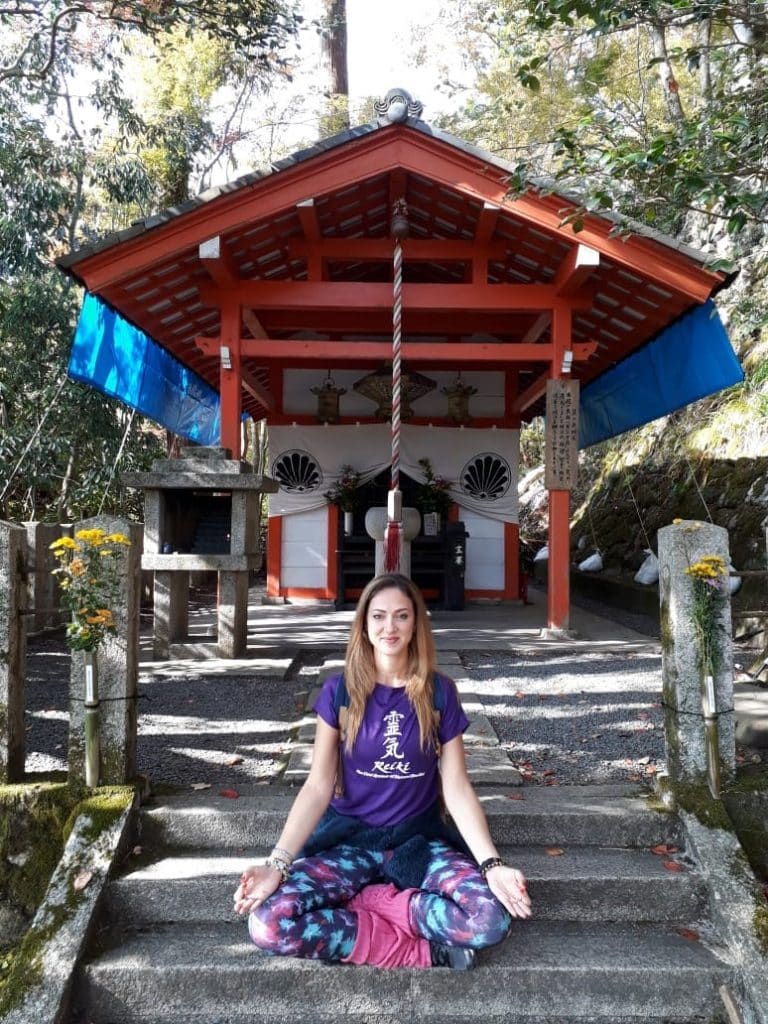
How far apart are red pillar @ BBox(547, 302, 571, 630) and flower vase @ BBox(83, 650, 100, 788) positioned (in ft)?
17.5

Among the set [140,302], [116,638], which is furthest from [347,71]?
[116,638]

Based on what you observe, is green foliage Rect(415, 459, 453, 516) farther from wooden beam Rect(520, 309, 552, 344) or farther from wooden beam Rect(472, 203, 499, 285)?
wooden beam Rect(472, 203, 499, 285)

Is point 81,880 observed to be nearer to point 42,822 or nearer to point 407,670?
point 42,822

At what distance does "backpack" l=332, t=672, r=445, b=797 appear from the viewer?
271 centimetres

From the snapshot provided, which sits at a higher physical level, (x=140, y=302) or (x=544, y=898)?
(x=140, y=302)

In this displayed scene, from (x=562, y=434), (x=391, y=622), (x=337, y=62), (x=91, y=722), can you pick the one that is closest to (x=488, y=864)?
(x=391, y=622)

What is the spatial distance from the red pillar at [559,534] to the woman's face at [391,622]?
17.1ft

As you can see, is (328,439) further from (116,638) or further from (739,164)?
(116,638)

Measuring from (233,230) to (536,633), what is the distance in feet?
16.3

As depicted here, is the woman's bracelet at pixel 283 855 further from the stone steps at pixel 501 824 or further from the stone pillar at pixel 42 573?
the stone pillar at pixel 42 573

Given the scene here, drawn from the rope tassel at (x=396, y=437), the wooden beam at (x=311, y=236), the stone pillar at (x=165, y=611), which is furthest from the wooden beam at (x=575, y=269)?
the stone pillar at (x=165, y=611)

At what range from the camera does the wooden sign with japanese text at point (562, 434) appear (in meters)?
7.78

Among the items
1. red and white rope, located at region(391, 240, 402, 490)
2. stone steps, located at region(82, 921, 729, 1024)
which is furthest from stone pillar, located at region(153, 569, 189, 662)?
stone steps, located at region(82, 921, 729, 1024)

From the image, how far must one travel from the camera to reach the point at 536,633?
8102 millimetres
